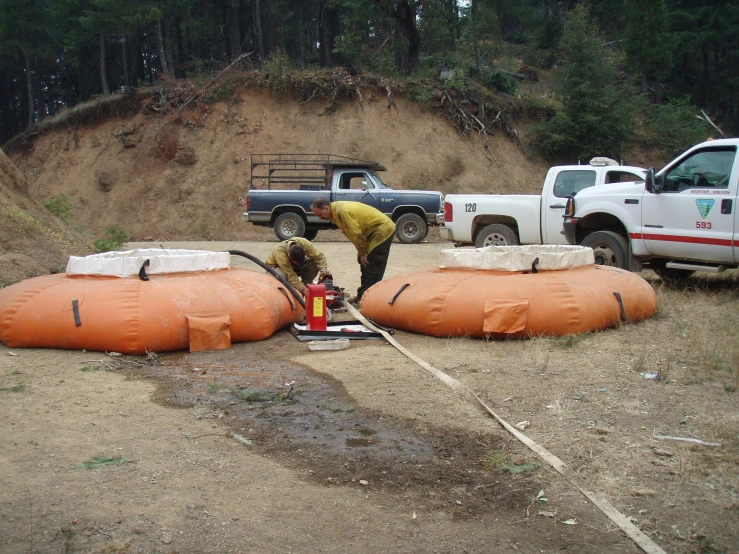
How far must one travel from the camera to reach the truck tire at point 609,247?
33.9 feet

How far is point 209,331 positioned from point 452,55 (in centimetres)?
2568

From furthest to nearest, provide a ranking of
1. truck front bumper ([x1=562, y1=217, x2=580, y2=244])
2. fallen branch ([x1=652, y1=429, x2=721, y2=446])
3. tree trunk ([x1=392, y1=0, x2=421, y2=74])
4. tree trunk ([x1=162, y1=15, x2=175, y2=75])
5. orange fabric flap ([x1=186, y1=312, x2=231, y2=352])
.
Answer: tree trunk ([x1=162, y1=15, x2=175, y2=75])
tree trunk ([x1=392, y1=0, x2=421, y2=74])
truck front bumper ([x1=562, y1=217, x2=580, y2=244])
orange fabric flap ([x1=186, y1=312, x2=231, y2=352])
fallen branch ([x1=652, y1=429, x2=721, y2=446])

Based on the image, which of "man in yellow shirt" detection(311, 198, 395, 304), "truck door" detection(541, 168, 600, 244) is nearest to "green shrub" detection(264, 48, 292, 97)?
"truck door" detection(541, 168, 600, 244)

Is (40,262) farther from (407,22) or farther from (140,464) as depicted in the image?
(407,22)

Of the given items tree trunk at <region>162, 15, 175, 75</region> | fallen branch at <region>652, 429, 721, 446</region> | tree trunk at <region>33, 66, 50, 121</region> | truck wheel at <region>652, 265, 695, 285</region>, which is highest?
tree trunk at <region>162, 15, 175, 75</region>

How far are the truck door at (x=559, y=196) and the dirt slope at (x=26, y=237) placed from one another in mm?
7849

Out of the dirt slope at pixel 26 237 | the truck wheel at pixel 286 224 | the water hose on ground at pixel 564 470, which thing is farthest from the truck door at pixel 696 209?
the truck wheel at pixel 286 224

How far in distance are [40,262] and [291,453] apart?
7.91 meters

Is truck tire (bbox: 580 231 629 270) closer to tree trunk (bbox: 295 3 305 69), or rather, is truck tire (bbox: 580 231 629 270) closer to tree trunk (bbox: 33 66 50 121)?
tree trunk (bbox: 295 3 305 69)

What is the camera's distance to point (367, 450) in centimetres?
452

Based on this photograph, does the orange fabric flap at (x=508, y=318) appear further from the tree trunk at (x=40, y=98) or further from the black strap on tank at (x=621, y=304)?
the tree trunk at (x=40, y=98)

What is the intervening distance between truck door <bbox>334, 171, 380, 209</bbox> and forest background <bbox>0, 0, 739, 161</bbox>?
9.91 metres

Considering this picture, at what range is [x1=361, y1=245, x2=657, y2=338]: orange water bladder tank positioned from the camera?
752 cm

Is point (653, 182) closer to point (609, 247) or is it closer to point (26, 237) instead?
point (609, 247)
